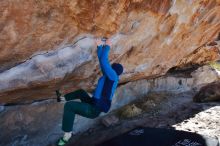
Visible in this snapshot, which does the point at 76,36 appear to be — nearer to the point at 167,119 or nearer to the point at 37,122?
the point at 37,122

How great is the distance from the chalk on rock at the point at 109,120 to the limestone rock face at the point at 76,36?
0.80 m

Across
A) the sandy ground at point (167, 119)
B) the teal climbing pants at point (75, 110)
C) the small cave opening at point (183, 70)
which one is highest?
the small cave opening at point (183, 70)

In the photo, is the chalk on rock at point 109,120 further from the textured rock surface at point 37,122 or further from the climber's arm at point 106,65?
the climber's arm at point 106,65

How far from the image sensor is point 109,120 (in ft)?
26.7

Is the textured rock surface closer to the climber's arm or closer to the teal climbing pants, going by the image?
the teal climbing pants

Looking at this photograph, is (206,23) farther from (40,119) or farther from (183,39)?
(40,119)

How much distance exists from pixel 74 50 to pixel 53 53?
34 centimetres

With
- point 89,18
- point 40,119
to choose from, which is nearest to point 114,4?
point 89,18

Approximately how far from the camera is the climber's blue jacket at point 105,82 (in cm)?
586

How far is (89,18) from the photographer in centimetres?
593

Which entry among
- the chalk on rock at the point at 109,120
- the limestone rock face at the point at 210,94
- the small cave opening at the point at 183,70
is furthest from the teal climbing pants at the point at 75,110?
the small cave opening at the point at 183,70

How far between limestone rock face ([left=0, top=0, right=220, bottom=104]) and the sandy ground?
0.92 m

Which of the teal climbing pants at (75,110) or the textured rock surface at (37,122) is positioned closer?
the teal climbing pants at (75,110)

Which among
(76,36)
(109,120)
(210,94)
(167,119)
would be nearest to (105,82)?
(76,36)
